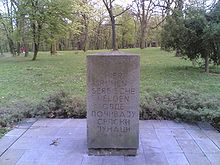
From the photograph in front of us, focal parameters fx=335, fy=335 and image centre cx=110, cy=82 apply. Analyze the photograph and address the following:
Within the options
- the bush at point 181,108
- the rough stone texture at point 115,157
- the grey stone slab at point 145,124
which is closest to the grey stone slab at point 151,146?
the rough stone texture at point 115,157

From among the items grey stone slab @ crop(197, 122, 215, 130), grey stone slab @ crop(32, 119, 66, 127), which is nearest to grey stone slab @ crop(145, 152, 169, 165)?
grey stone slab @ crop(197, 122, 215, 130)

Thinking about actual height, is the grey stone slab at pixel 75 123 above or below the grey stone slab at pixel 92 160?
above

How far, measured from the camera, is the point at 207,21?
462 inches

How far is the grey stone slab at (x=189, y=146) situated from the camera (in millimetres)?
4117

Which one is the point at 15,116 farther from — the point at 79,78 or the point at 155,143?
the point at 79,78

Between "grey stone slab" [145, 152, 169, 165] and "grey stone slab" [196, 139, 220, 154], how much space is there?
590 millimetres

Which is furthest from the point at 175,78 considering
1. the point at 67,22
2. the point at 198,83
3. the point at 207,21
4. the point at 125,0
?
the point at 125,0

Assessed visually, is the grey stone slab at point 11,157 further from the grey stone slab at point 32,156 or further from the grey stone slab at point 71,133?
the grey stone slab at point 71,133

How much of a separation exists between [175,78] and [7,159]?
8061mm

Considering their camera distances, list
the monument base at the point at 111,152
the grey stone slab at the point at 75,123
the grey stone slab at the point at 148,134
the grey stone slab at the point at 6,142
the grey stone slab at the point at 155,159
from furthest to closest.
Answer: the grey stone slab at the point at 75,123 < the grey stone slab at the point at 148,134 < the grey stone slab at the point at 6,142 < the monument base at the point at 111,152 < the grey stone slab at the point at 155,159

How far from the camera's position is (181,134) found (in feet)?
15.9

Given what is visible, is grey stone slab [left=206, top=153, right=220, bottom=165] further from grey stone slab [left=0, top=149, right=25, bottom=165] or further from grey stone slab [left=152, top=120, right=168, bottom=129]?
grey stone slab [left=0, top=149, right=25, bottom=165]

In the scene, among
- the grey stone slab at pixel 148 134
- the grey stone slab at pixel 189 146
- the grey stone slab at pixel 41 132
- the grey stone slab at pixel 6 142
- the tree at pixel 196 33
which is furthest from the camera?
the tree at pixel 196 33

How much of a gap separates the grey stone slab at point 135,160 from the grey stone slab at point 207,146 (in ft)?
2.73
